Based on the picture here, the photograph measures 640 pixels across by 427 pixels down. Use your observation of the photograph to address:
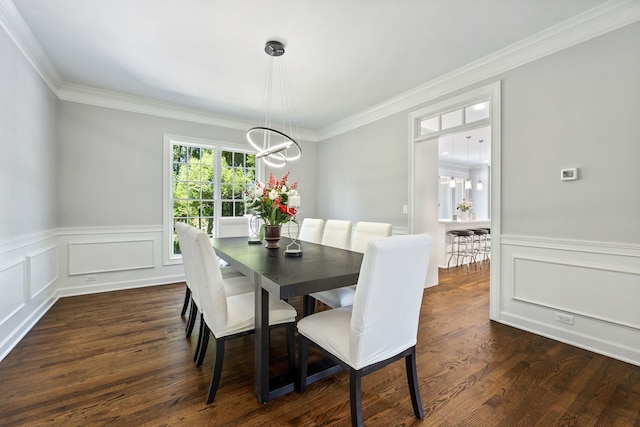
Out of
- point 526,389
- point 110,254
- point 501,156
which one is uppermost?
point 501,156

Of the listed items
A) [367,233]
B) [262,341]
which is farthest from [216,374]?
[367,233]

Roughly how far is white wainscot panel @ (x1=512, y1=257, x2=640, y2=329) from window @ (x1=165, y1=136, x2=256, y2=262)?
413 centimetres

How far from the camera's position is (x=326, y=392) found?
1.79 metres

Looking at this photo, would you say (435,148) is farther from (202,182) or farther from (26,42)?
(26,42)

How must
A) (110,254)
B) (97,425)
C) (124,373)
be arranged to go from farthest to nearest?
(110,254) < (124,373) < (97,425)

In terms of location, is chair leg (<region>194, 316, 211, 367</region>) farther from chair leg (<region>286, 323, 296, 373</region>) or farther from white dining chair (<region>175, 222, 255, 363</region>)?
chair leg (<region>286, 323, 296, 373</region>)

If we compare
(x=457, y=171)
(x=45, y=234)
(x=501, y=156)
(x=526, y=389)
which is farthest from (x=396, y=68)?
(x=457, y=171)

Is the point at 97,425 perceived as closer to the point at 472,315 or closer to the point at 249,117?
the point at 472,315

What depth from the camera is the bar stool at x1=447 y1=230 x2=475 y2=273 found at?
547 centimetres

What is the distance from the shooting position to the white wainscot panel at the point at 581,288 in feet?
7.14

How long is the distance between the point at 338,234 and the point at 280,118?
107 inches

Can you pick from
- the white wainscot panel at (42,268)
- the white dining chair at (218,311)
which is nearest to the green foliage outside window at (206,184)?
the white wainscot panel at (42,268)

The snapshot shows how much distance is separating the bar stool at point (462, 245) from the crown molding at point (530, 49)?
2794 mm

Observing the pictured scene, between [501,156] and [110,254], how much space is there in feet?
16.3
